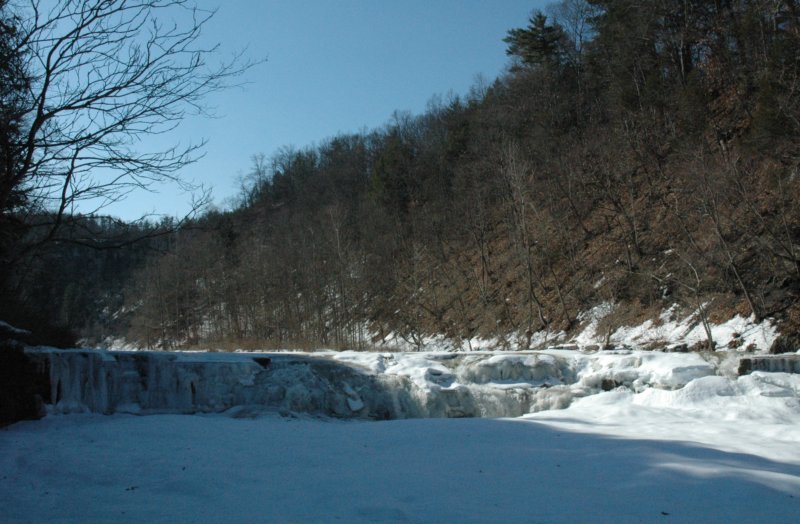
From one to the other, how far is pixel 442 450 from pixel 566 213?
995 inches

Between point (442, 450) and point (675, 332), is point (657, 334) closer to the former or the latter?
point (675, 332)

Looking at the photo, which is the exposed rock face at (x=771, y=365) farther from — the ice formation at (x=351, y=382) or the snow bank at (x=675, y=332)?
the snow bank at (x=675, y=332)

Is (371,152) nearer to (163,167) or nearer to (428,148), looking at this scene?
(428,148)

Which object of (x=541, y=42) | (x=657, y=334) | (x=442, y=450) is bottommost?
(x=442, y=450)

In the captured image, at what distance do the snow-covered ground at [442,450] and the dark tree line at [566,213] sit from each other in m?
4.08

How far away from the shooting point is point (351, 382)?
583 inches

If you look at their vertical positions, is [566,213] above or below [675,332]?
above

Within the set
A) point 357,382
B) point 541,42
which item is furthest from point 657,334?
point 541,42

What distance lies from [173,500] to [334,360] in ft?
35.7

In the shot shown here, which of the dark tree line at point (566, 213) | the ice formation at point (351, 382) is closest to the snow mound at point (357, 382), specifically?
the ice formation at point (351, 382)

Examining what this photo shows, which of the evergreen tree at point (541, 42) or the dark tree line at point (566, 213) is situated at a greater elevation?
the evergreen tree at point (541, 42)

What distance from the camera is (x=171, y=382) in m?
14.3

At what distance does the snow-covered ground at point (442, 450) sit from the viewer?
5.37 metres

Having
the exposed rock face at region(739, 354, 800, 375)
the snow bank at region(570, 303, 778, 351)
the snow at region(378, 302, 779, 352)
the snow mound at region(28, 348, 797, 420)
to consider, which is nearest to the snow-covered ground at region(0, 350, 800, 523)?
the snow mound at region(28, 348, 797, 420)
